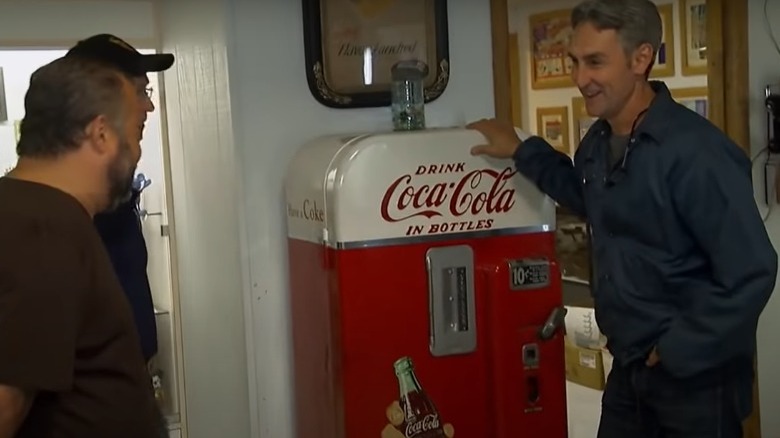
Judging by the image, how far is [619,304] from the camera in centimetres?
246

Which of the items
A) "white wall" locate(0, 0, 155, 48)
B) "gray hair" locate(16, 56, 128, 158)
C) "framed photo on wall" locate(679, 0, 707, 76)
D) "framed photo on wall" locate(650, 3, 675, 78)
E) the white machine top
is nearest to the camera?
"gray hair" locate(16, 56, 128, 158)

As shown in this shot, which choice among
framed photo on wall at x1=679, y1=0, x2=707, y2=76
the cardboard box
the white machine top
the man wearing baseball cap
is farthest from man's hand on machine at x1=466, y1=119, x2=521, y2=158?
the cardboard box

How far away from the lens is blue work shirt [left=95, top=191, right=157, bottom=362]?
2.61 metres

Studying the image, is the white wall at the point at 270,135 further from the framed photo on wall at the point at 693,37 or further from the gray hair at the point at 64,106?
the framed photo on wall at the point at 693,37

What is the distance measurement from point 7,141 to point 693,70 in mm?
2999

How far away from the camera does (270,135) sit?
2990 mm

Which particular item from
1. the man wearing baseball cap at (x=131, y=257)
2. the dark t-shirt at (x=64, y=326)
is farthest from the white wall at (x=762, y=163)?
the dark t-shirt at (x=64, y=326)

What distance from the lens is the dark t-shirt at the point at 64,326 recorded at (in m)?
1.57

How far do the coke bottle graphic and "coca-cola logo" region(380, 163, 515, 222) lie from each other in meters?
0.39

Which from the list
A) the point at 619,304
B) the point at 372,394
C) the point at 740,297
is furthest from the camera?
the point at 372,394

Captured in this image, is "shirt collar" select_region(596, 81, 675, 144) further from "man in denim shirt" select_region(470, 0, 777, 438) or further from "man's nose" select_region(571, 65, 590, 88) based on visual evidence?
"man's nose" select_region(571, 65, 590, 88)

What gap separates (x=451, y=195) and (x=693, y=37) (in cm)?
227

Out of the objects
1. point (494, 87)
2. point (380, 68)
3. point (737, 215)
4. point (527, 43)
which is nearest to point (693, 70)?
point (527, 43)

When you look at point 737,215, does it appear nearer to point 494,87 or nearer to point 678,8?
point 494,87
